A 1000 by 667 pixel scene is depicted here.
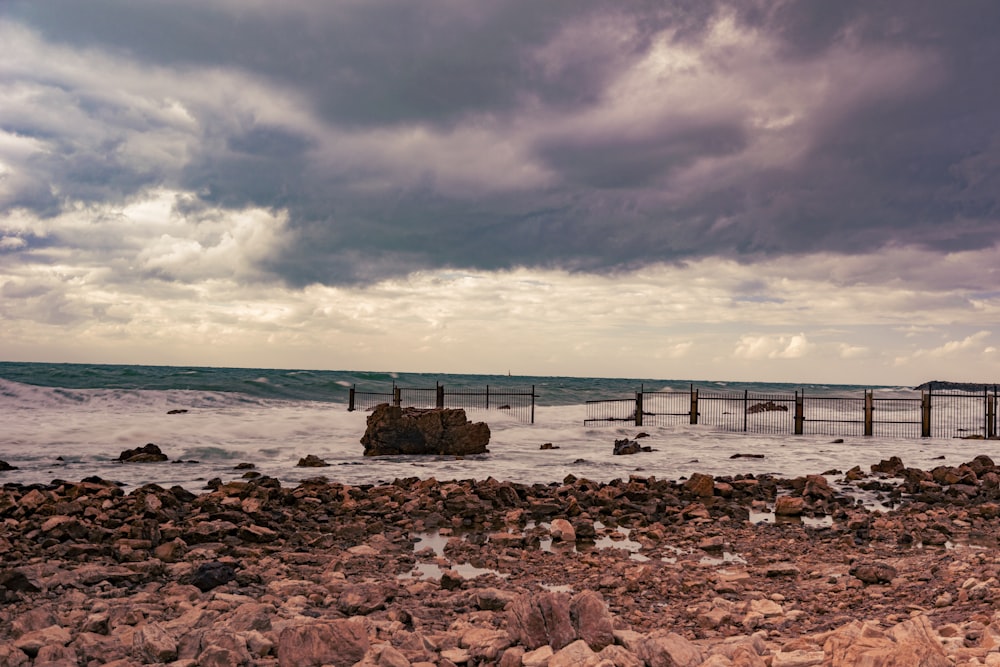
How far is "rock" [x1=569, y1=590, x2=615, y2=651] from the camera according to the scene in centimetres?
480

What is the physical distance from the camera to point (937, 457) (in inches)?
827

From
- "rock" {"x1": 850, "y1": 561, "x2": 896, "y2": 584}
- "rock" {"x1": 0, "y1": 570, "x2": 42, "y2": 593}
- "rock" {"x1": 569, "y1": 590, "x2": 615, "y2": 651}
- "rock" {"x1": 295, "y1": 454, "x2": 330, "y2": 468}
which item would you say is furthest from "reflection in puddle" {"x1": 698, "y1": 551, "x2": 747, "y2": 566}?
"rock" {"x1": 295, "y1": 454, "x2": 330, "y2": 468}

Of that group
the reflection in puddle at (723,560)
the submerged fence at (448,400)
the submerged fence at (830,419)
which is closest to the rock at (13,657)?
the reflection in puddle at (723,560)

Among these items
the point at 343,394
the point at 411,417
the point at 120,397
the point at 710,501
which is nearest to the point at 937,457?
the point at 710,501

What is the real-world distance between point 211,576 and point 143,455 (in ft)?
44.2

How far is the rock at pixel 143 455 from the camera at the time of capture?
18578 millimetres

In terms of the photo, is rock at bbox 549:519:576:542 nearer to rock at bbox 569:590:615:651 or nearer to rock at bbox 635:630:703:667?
rock at bbox 569:590:615:651

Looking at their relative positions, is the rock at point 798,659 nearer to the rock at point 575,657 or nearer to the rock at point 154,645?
the rock at point 575,657

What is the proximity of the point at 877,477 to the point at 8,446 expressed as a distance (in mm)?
23866

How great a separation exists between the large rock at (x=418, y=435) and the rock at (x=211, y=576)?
13.4 metres

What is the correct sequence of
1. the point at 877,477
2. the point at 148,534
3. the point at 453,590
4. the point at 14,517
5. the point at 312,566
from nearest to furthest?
the point at 453,590 → the point at 312,566 → the point at 148,534 → the point at 14,517 → the point at 877,477

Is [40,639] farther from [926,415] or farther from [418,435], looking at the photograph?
[926,415]

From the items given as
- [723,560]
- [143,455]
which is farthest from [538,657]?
[143,455]

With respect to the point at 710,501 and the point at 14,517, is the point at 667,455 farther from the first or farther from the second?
the point at 14,517
